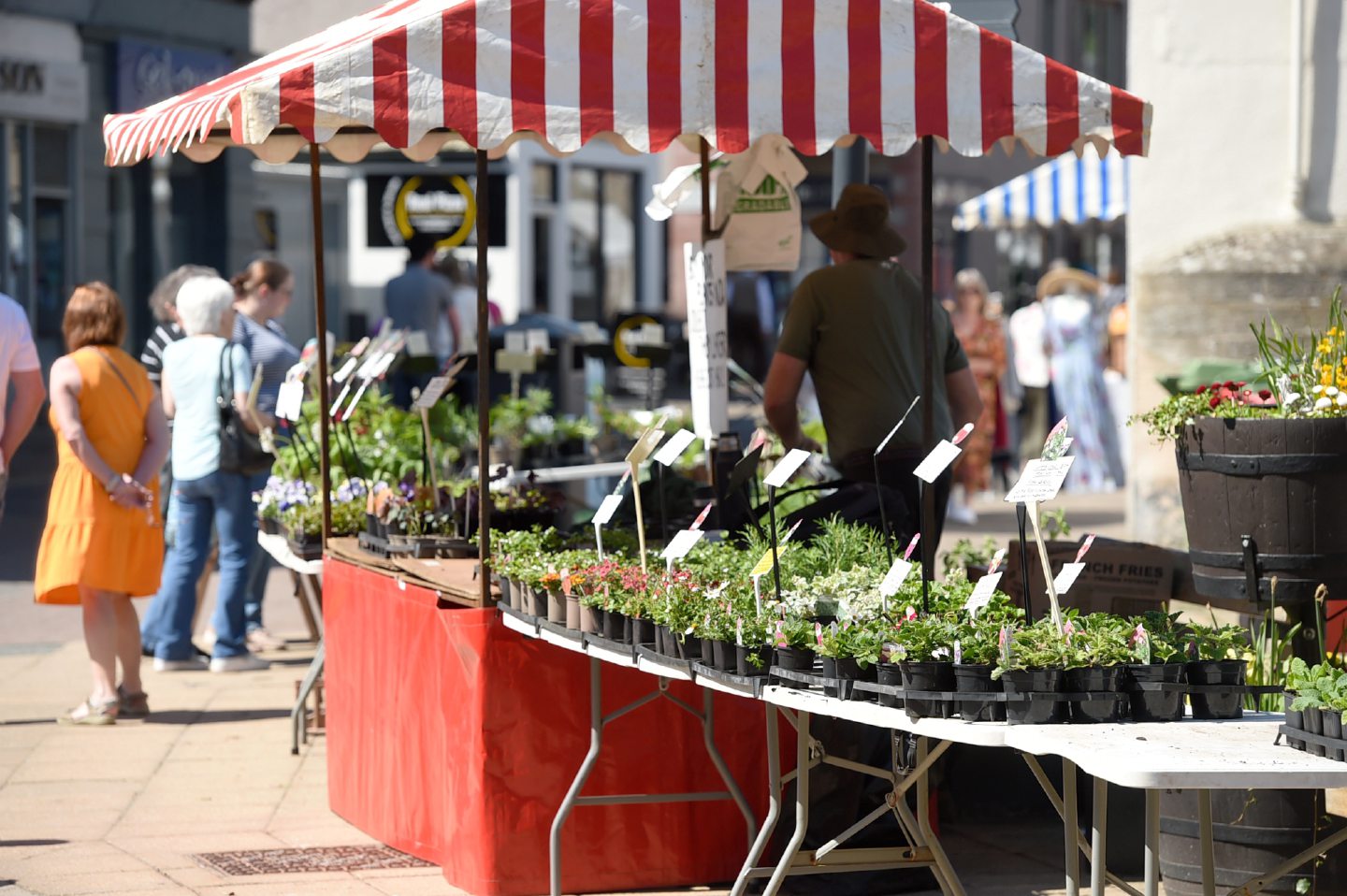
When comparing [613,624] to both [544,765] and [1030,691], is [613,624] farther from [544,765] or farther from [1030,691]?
[1030,691]

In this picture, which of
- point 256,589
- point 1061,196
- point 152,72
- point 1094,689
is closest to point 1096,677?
point 1094,689

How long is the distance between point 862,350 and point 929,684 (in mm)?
3010

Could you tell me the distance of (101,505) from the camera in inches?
320

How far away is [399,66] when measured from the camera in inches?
208

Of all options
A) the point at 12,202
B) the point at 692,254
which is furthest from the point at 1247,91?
the point at 12,202

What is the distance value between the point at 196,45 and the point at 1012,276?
2160 centimetres

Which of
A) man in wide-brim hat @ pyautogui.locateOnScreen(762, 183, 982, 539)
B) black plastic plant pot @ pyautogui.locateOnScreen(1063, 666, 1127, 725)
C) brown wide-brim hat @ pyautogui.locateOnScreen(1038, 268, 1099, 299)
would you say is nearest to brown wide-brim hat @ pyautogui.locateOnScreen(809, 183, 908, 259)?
man in wide-brim hat @ pyautogui.locateOnScreen(762, 183, 982, 539)

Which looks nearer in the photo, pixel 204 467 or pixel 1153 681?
pixel 1153 681

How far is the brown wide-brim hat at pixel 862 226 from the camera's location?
7219 millimetres

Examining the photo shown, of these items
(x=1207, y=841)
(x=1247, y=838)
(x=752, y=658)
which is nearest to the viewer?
(x=1207, y=841)

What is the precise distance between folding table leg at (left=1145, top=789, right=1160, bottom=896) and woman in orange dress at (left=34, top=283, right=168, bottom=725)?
529 centimetres

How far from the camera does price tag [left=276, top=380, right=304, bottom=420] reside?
7219 mm

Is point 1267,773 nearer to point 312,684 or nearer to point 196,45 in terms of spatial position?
point 312,684

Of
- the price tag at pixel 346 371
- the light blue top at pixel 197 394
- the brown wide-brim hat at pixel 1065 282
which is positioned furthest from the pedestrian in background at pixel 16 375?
the brown wide-brim hat at pixel 1065 282
